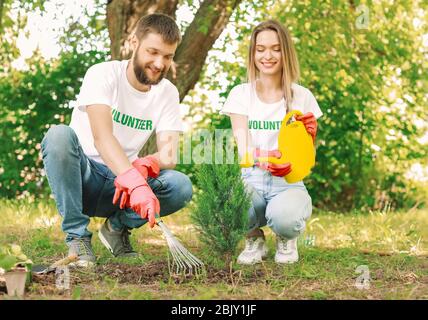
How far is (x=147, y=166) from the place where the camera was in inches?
128

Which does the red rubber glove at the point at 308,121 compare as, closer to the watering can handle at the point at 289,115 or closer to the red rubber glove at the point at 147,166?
the watering can handle at the point at 289,115

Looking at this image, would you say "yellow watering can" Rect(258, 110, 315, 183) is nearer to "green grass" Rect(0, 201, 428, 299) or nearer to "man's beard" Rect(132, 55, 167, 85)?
"green grass" Rect(0, 201, 428, 299)

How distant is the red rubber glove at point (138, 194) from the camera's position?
2873 millimetres

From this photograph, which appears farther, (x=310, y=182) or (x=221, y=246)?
(x=310, y=182)

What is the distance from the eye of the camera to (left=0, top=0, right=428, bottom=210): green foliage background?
6.34 m

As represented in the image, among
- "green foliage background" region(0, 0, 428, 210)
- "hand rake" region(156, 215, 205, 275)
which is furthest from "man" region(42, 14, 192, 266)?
"green foliage background" region(0, 0, 428, 210)

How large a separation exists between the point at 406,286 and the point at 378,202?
4.39 m

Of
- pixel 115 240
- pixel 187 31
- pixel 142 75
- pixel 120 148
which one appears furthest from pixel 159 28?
pixel 187 31

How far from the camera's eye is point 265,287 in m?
2.69

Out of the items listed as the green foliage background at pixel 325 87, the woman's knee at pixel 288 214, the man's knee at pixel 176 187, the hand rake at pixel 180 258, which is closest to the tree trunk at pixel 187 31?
the green foliage background at pixel 325 87

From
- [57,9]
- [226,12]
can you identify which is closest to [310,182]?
[226,12]

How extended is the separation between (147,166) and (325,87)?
3643 mm
